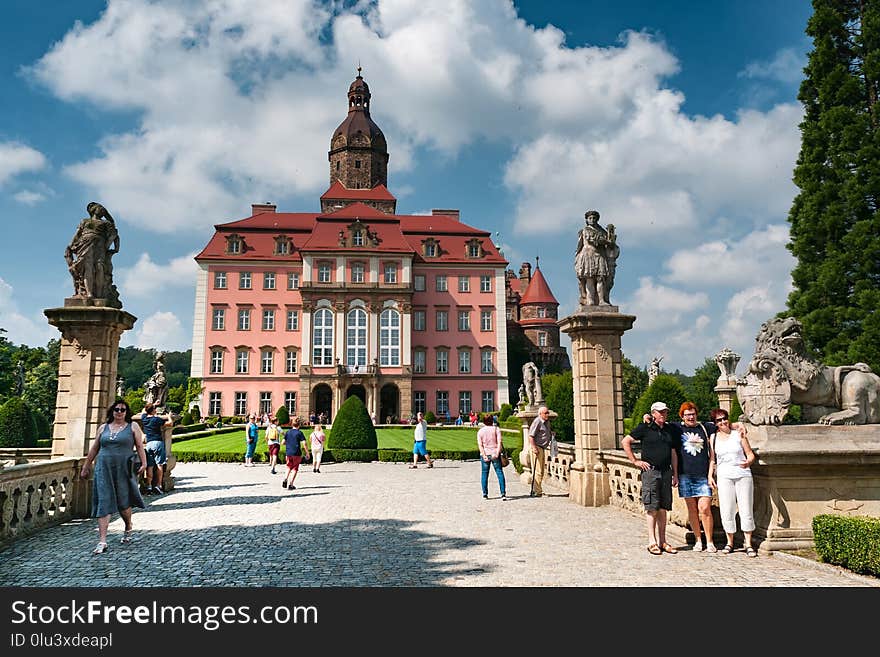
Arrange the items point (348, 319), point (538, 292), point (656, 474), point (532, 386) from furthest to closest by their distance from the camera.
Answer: point (538, 292)
point (348, 319)
point (532, 386)
point (656, 474)

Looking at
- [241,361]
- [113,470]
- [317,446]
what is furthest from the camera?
[241,361]

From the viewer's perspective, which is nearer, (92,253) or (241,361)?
(92,253)

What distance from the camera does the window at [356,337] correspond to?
151 ft

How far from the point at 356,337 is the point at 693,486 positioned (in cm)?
4088

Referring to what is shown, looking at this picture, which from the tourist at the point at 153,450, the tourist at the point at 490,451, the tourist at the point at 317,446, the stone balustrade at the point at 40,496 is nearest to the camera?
the stone balustrade at the point at 40,496

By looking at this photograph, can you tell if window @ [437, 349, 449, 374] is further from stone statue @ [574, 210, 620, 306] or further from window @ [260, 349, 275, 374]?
stone statue @ [574, 210, 620, 306]

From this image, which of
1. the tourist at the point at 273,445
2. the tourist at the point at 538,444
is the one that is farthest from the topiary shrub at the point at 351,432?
the tourist at the point at 538,444

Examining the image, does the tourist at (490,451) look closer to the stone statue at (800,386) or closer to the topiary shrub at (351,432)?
the stone statue at (800,386)

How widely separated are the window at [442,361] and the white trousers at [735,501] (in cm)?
4239

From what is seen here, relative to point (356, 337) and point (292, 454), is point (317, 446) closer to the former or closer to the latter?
point (292, 454)

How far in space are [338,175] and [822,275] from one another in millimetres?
48299

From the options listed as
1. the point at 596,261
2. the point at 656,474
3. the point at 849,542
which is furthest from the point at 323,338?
the point at 849,542

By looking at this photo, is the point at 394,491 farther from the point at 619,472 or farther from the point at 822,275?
the point at 822,275

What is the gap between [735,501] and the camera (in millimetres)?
6375
